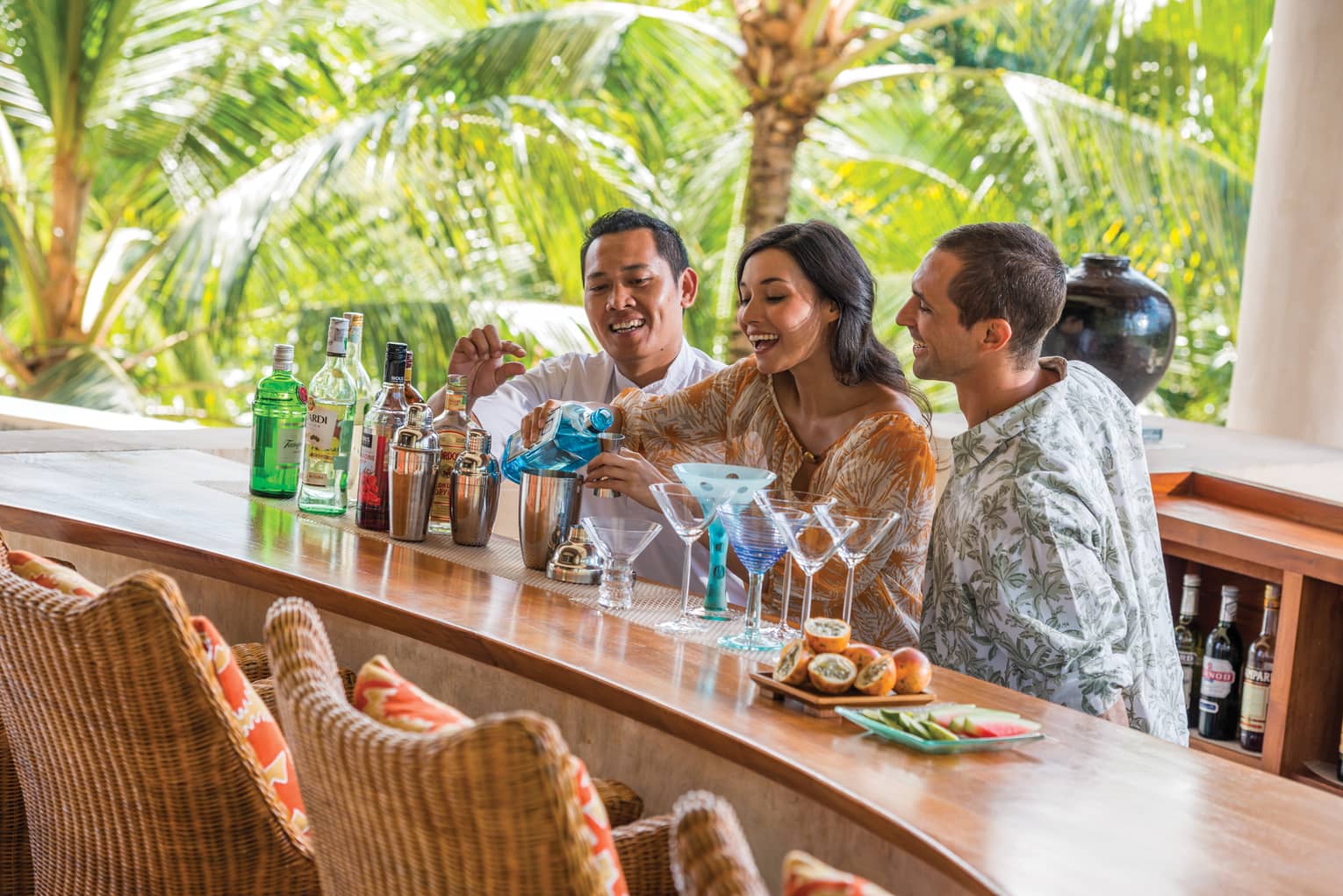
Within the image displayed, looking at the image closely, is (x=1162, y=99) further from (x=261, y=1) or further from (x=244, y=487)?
(x=244, y=487)

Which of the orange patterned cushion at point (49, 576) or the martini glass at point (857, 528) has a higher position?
the martini glass at point (857, 528)

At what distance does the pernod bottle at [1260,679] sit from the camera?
3.40m

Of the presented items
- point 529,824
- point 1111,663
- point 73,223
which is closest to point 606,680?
point 529,824

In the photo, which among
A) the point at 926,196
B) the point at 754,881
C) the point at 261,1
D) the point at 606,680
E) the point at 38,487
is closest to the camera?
the point at 754,881

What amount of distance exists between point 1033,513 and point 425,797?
4.53ft

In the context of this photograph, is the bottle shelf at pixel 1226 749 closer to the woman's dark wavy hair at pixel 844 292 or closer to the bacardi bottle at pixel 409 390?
the woman's dark wavy hair at pixel 844 292

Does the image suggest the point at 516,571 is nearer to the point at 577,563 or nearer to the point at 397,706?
the point at 577,563

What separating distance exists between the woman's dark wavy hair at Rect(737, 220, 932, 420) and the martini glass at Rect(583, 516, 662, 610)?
0.66 metres

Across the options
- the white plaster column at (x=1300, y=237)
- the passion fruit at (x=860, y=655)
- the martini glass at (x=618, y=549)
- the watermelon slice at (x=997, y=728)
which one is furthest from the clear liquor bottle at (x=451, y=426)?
the white plaster column at (x=1300, y=237)

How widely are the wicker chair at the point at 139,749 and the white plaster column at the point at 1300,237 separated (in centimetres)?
429

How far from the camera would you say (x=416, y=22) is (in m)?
9.73

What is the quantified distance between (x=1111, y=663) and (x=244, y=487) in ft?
6.13

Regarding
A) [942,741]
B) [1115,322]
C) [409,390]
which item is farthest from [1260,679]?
[409,390]

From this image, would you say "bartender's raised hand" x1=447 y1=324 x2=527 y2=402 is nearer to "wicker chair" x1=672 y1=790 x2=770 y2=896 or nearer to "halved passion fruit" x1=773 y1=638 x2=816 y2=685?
"halved passion fruit" x1=773 y1=638 x2=816 y2=685
